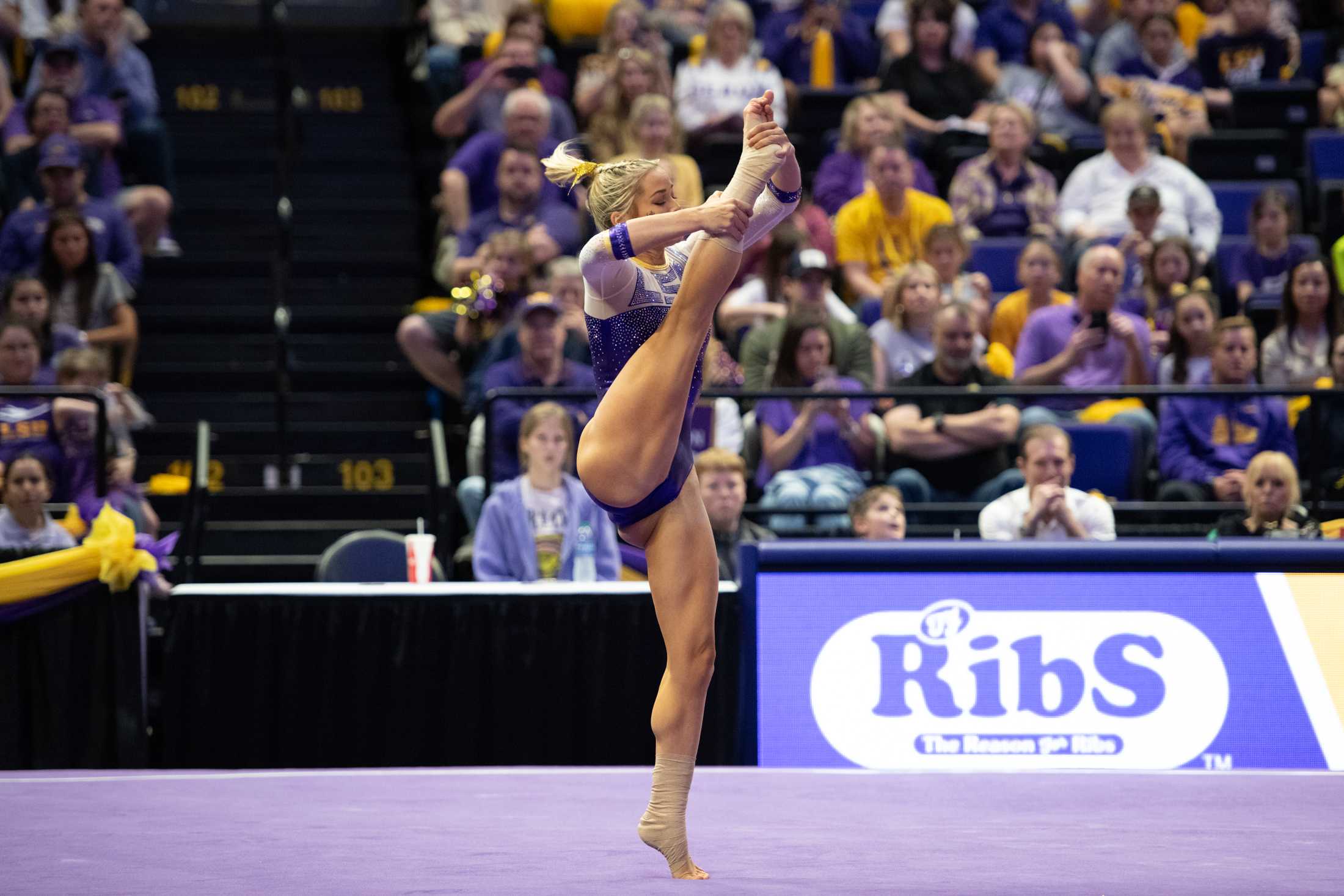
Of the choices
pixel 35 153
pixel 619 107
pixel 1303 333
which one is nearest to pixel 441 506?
pixel 619 107

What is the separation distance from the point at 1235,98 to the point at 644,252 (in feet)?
27.7

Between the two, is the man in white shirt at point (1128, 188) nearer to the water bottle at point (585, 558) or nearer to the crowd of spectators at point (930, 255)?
the crowd of spectators at point (930, 255)

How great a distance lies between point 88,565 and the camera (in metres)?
6.57

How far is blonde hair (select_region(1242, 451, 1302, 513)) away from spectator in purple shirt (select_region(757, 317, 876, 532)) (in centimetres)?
164

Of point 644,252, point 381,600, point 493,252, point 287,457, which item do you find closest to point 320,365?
point 287,457

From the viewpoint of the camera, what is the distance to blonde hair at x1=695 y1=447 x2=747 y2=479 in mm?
7488

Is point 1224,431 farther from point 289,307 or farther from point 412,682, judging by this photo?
point 289,307

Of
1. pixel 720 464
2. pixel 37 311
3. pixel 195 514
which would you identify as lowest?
pixel 195 514

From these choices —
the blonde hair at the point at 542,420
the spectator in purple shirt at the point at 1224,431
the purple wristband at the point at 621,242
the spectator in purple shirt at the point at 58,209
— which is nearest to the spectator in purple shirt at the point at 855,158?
the spectator in purple shirt at the point at 1224,431

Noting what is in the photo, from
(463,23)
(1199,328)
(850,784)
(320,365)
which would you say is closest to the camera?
(850,784)

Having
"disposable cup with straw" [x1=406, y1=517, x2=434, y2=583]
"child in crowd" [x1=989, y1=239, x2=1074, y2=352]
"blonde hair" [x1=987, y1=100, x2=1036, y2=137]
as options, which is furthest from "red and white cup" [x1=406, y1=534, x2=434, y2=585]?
"blonde hair" [x1=987, y1=100, x2=1036, y2=137]

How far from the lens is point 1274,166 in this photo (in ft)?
37.0

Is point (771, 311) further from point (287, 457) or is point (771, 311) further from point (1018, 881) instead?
point (1018, 881)

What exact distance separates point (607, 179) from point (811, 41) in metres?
7.76
